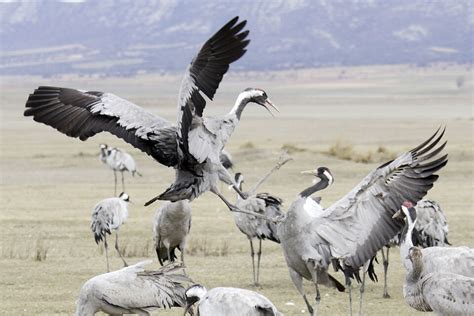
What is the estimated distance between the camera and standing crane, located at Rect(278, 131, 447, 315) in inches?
379

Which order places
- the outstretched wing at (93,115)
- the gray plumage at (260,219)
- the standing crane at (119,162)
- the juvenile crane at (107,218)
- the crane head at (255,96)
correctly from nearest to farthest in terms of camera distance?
1. the outstretched wing at (93,115)
2. the crane head at (255,96)
3. the gray plumage at (260,219)
4. the juvenile crane at (107,218)
5. the standing crane at (119,162)

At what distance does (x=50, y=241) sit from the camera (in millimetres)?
17891

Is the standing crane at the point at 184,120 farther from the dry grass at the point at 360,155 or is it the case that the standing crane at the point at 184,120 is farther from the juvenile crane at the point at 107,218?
the dry grass at the point at 360,155

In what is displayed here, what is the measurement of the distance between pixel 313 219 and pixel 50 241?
29.2 ft

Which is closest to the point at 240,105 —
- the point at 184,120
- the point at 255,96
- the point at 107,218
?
the point at 255,96

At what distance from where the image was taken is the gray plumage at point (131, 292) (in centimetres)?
977

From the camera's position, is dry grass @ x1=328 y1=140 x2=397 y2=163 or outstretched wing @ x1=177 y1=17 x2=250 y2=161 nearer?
outstretched wing @ x1=177 y1=17 x2=250 y2=161

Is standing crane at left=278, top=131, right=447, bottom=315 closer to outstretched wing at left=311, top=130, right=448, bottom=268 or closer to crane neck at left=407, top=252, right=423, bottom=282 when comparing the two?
outstretched wing at left=311, top=130, right=448, bottom=268

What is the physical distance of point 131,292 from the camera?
984 cm

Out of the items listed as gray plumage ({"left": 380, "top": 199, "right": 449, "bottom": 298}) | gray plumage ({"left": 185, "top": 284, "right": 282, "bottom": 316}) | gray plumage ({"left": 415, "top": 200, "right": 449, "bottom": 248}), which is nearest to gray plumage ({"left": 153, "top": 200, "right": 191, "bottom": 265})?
gray plumage ({"left": 380, "top": 199, "right": 449, "bottom": 298})

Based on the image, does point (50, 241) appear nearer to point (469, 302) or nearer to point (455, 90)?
point (469, 302)

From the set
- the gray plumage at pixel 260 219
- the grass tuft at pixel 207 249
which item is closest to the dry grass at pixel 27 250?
the grass tuft at pixel 207 249

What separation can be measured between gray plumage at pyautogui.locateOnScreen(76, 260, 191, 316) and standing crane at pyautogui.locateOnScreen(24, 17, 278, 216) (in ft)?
3.25

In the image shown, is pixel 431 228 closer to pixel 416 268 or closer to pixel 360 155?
pixel 416 268
